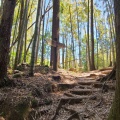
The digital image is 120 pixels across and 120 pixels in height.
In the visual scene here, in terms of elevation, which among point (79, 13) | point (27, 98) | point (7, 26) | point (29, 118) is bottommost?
point (29, 118)

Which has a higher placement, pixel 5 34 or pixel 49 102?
pixel 5 34

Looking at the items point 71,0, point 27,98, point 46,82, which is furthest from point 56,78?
point 71,0

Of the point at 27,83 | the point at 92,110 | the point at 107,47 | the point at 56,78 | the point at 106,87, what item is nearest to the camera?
the point at 92,110

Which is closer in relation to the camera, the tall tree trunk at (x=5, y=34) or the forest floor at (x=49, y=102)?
the forest floor at (x=49, y=102)

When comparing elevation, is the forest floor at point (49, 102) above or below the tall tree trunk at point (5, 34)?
below

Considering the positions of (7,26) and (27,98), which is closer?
(27,98)

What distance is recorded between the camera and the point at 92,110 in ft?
14.2

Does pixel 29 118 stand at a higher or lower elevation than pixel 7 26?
lower

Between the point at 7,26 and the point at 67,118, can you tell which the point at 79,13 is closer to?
the point at 7,26

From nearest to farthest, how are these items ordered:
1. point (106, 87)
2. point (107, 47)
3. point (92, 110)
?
point (92, 110) → point (106, 87) → point (107, 47)

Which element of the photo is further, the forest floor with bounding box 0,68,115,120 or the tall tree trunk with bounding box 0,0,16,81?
the tall tree trunk with bounding box 0,0,16,81

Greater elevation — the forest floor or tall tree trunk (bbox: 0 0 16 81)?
tall tree trunk (bbox: 0 0 16 81)

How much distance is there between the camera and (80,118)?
4.03m

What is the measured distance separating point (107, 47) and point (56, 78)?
20.0 meters
